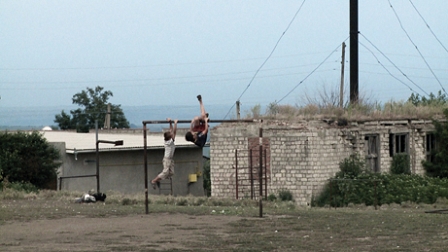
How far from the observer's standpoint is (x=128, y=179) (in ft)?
130

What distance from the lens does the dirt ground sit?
1412 centimetres

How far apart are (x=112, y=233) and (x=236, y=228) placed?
277 cm

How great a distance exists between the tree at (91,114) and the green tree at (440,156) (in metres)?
48.0

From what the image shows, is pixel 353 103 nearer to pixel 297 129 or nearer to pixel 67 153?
pixel 297 129

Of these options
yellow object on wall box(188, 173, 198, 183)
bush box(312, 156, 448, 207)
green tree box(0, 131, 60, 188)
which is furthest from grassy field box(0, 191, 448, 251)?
yellow object on wall box(188, 173, 198, 183)

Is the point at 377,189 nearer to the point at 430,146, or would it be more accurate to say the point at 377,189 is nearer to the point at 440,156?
the point at 440,156

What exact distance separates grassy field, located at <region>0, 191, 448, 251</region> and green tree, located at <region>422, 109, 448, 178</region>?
35.3 feet

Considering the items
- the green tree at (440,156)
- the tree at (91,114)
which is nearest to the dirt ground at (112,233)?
the green tree at (440,156)

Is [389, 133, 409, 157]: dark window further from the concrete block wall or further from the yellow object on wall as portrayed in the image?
the yellow object on wall

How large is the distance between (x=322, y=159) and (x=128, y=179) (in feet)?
43.0

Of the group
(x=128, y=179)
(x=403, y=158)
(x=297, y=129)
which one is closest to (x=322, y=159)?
(x=297, y=129)

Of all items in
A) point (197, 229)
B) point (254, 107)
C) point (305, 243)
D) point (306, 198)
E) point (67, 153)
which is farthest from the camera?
point (67, 153)

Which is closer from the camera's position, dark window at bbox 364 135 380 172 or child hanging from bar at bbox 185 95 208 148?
child hanging from bar at bbox 185 95 208 148

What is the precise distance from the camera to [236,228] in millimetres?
16984
